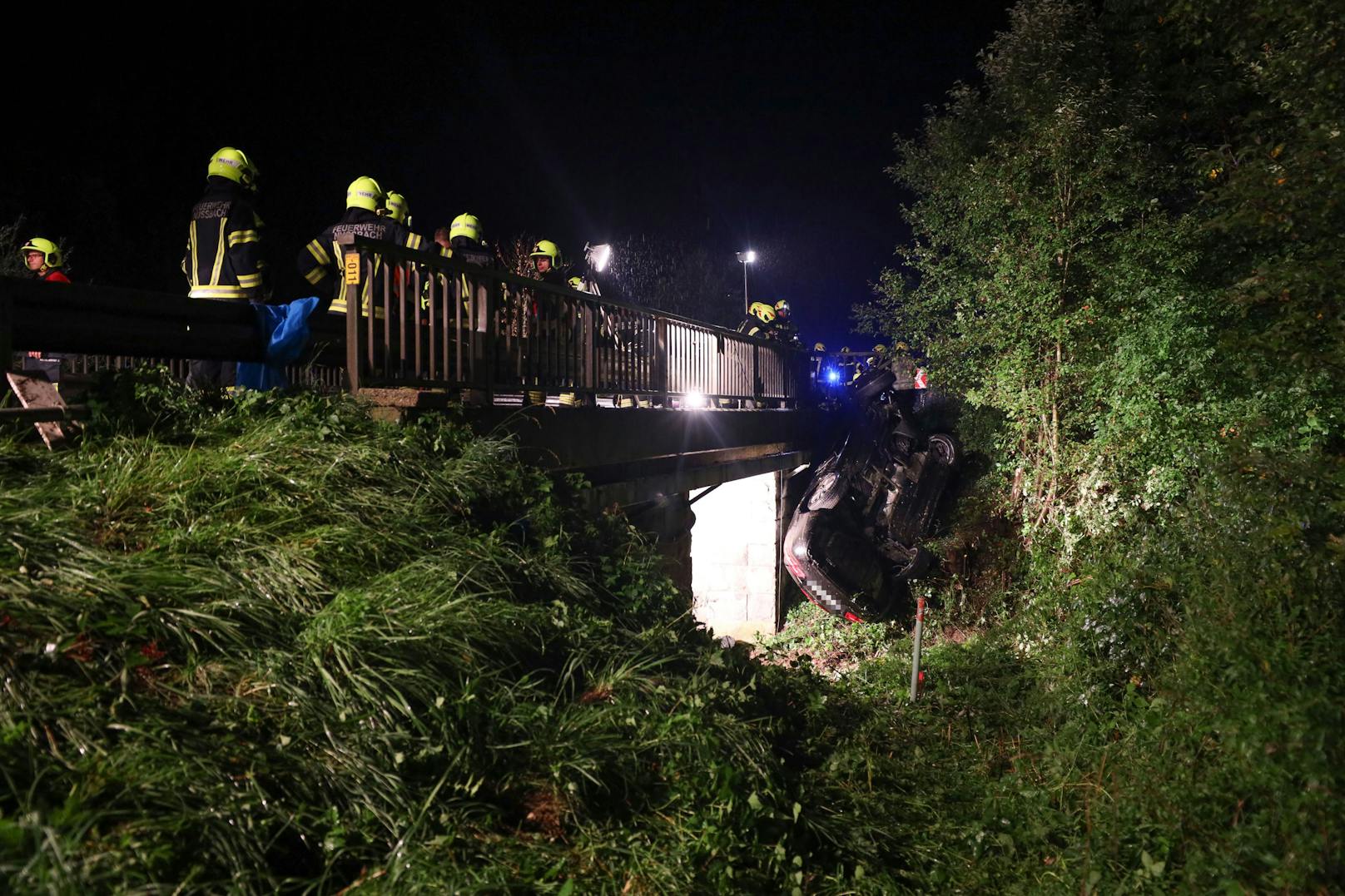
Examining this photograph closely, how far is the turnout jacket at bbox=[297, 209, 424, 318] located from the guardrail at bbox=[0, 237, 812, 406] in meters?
0.51

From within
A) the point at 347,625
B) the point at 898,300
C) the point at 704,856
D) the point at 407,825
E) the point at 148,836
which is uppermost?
the point at 898,300

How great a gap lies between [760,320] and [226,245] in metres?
10.1

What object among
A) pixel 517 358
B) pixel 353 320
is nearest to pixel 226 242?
pixel 353 320

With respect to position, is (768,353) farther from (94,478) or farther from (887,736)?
(94,478)

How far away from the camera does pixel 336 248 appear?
6992 millimetres

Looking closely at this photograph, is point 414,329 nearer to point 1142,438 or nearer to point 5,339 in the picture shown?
point 5,339

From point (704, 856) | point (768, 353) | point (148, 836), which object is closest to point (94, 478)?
point (148, 836)

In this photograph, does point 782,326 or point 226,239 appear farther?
point 782,326

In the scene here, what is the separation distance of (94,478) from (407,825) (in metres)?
2.40

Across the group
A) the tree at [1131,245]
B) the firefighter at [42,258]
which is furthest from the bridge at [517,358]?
the tree at [1131,245]

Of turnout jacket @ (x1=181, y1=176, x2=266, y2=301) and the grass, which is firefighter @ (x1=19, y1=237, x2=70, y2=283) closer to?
turnout jacket @ (x1=181, y1=176, x2=266, y2=301)

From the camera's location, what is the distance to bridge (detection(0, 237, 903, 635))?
16.0ft

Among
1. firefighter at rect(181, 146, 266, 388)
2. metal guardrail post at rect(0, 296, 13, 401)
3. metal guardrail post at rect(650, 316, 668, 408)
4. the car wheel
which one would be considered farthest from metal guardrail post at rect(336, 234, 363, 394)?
the car wheel

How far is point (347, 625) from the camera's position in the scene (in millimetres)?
3512
